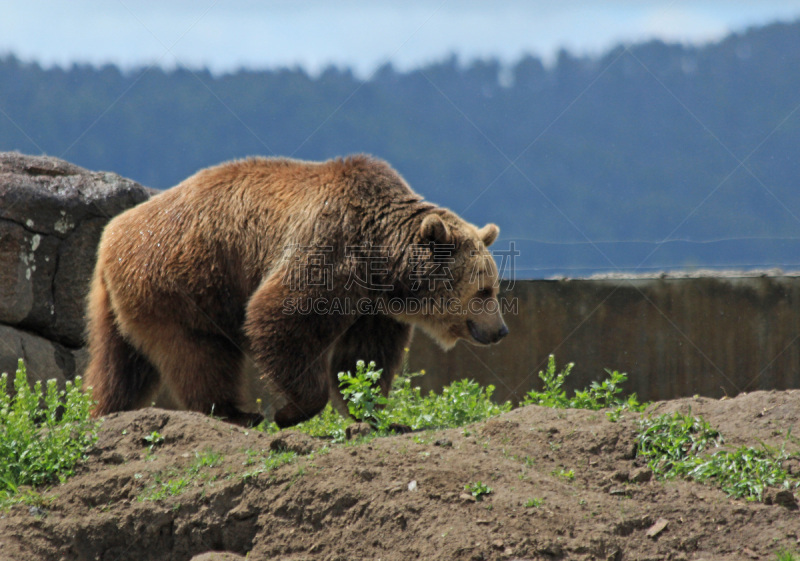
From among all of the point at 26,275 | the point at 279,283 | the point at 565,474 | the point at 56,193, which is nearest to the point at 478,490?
the point at 565,474

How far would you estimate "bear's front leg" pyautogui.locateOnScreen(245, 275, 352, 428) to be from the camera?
5203 millimetres

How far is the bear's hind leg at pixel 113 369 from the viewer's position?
19.2 feet

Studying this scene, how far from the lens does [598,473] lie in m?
3.69

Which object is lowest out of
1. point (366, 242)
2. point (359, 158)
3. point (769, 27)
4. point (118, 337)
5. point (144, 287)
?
point (118, 337)

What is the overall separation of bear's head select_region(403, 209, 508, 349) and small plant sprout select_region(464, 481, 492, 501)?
2.44 meters

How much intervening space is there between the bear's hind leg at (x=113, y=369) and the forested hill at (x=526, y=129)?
45.9 meters

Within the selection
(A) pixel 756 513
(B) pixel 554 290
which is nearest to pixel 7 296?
(B) pixel 554 290

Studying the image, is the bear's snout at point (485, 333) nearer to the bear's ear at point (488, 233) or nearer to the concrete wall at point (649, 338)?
the bear's ear at point (488, 233)

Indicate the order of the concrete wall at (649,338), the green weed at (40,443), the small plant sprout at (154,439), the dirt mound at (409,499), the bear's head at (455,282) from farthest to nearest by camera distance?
the concrete wall at (649,338), the bear's head at (455,282), the small plant sprout at (154,439), the green weed at (40,443), the dirt mound at (409,499)

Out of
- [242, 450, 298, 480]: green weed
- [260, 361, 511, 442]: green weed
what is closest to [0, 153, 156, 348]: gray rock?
[260, 361, 511, 442]: green weed

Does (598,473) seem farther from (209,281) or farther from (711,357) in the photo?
(711,357)

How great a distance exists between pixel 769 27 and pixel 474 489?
79.5 meters

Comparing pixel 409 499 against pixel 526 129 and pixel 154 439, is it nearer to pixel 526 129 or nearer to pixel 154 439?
pixel 154 439

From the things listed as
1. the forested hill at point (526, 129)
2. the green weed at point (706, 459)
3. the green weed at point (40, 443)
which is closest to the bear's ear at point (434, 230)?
the green weed at point (706, 459)
